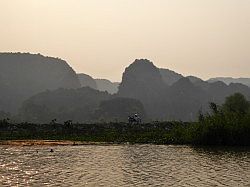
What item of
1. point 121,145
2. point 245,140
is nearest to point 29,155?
point 121,145

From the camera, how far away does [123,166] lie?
30.9 meters

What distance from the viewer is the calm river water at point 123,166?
2450 cm

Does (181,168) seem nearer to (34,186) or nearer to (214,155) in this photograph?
(214,155)

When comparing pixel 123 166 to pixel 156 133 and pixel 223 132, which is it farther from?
pixel 156 133

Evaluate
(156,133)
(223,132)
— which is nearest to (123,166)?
(223,132)

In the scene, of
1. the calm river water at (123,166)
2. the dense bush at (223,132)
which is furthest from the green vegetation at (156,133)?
the calm river water at (123,166)

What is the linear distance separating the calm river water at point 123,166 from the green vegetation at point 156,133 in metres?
4.20

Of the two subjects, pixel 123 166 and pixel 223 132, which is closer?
pixel 123 166

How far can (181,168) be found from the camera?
97.1 feet

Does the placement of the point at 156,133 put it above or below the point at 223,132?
below

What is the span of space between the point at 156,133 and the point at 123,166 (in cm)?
2542

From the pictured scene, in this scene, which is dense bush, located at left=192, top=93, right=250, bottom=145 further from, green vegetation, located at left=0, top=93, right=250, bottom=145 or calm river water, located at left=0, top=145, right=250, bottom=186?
calm river water, located at left=0, top=145, right=250, bottom=186

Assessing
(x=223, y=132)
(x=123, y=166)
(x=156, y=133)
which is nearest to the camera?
(x=123, y=166)

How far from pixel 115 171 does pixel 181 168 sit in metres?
4.64
